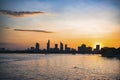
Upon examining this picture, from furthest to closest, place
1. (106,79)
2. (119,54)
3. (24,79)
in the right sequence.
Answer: (119,54) → (106,79) → (24,79)

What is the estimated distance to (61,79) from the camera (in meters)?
41.0

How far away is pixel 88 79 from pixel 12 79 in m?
13.3

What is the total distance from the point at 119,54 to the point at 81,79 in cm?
16111

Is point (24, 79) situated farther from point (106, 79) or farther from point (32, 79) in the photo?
point (106, 79)

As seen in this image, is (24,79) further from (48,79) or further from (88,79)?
(88,79)

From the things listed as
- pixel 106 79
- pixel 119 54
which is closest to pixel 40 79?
pixel 106 79

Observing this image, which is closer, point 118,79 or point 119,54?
point 118,79

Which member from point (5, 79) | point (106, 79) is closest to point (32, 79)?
point (5, 79)

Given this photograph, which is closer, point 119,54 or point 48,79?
point 48,79

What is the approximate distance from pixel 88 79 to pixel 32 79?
9.97 m

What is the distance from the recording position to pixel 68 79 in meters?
41.4

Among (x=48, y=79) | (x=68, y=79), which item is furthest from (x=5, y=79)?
(x=68, y=79)

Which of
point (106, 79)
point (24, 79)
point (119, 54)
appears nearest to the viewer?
point (24, 79)

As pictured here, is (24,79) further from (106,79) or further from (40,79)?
(106,79)
